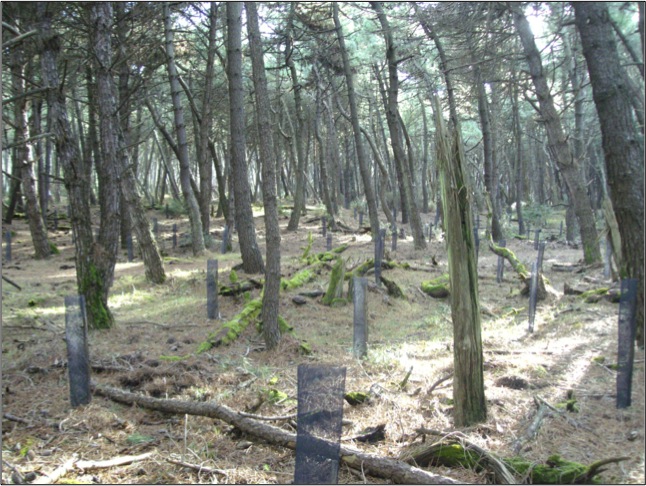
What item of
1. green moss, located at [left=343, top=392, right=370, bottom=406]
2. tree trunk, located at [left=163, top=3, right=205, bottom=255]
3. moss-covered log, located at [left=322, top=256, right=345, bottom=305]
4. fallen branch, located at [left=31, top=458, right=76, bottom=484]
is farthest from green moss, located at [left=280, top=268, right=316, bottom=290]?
fallen branch, located at [left=31, top=458, right=76, bottom=484]

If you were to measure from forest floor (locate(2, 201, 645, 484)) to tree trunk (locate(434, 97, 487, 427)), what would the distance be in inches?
9.4

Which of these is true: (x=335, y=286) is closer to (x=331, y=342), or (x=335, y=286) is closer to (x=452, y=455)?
(x=331, y=342)

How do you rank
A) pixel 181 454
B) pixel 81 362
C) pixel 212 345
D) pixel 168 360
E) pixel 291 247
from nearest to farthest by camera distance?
pixel 181 454 < pixel 81 362 < pixel 168 360 < pixel 212 345 < pixel 291 247

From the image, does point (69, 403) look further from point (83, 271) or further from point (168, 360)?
point (83, 271)

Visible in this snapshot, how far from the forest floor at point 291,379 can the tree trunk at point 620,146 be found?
3.64 feet

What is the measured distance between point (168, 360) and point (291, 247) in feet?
43.0

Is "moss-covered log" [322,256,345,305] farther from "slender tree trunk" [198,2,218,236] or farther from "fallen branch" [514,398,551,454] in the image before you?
"slender tree trunk" [198,2,218,236]

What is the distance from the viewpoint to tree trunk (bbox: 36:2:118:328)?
7738mm

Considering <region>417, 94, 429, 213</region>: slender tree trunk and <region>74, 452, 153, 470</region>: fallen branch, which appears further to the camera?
<region>417, 94, 429, 213</region>: slender tree trunk

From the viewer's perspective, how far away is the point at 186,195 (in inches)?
677

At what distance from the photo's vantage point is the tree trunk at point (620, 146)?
562cm

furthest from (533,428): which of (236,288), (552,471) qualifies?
(236,288)

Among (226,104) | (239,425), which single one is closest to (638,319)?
(239,425)

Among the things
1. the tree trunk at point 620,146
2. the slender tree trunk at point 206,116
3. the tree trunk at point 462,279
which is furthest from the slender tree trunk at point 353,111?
the tree trunk at point 462,279
